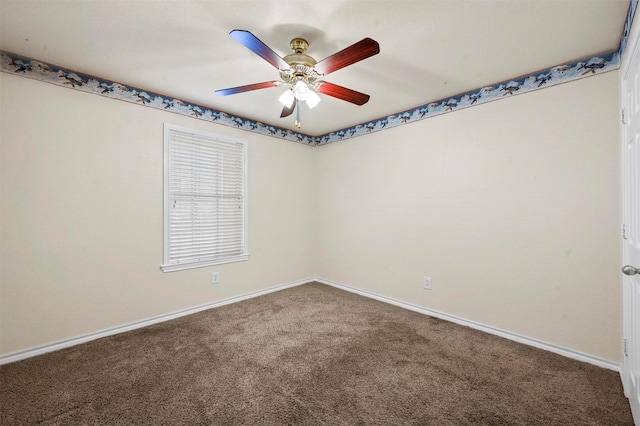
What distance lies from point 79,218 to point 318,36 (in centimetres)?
255

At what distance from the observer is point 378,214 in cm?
371

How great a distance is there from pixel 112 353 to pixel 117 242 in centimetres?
99

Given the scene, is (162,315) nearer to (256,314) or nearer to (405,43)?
(256,314)

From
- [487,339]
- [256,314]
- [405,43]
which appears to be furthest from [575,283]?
[256,314]

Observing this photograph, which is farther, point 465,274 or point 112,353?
point 465,274

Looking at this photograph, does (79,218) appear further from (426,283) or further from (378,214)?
(426,283)

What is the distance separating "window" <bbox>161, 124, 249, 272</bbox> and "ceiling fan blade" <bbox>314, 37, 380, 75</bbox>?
2016 millimetres

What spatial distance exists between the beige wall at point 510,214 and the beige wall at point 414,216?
11mm

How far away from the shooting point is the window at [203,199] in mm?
3057

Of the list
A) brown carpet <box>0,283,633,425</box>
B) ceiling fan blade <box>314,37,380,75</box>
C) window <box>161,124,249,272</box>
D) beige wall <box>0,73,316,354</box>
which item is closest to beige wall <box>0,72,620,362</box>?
beige wall <box>0,73,316,354</box>

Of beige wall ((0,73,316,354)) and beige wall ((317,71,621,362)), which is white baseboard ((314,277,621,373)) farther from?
beige wall ((0,73,316,354))

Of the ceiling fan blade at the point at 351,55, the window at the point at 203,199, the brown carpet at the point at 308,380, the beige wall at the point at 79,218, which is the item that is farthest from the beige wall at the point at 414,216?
the ceiling fan blade at the point at 351,55

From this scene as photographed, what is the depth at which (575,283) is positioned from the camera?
2.26m

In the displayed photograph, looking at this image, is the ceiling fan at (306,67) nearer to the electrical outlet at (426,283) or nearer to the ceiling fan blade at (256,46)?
the ceiling fan blade at (256,46)
